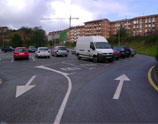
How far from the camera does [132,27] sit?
105938 millimetres

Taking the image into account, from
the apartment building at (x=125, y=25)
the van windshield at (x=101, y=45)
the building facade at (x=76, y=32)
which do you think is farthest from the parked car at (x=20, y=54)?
the building facade at (x=76, y=32)

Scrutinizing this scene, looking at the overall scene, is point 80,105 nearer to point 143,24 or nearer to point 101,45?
point 101,45

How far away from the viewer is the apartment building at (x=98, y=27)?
10888cm

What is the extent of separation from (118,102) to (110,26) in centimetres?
11729

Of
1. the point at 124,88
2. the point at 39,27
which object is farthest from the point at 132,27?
the point at 124,88

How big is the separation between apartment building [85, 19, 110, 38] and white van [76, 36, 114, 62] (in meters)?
89.5

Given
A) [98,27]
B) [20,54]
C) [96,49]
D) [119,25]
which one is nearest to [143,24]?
[119,25]

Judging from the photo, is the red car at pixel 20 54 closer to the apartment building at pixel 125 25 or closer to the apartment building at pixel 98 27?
the apartment building at pixel 125 25

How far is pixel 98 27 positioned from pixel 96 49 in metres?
93.9

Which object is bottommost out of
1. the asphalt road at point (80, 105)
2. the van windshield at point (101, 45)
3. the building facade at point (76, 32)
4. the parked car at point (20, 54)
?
the asphalt road at point (80, 105)

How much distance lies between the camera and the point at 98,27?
362 ft

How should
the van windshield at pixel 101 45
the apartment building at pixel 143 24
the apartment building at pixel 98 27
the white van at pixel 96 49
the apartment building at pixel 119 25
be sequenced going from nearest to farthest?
the white van at pixel 96 49
the van windshield at pixel 101 45
the apartment building at pixel 143 24
the apartment building at pixel 98 27
the apartment building at pixel 119 25

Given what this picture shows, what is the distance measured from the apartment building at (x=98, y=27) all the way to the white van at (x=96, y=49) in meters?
89.5

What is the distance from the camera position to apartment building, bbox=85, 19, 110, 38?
357 feet
